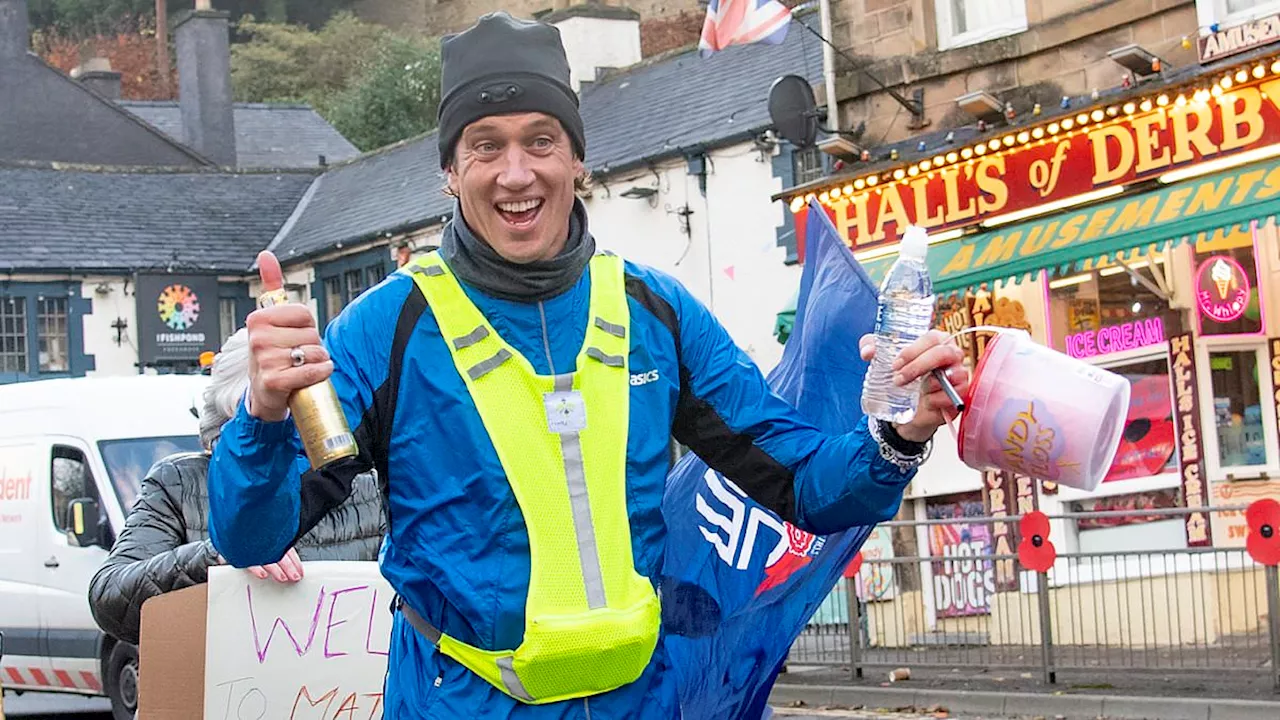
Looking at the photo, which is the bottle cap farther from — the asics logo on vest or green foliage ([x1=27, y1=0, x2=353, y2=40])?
green foliage ([x1=27, y1=0, x2=353, y2=40])

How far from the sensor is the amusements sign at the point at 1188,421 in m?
15.0

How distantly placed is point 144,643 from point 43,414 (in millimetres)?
8465

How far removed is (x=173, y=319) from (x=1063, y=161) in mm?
21826

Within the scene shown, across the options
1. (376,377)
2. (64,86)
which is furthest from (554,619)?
(64,86)

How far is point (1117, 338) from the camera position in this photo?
1576cm

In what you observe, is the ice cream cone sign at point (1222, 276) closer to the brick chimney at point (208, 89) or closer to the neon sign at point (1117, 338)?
the neon sign at point (1117, 338)

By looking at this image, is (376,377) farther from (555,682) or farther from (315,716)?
(315,716)

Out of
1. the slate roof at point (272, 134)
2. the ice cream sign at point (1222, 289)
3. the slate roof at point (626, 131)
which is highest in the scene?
the slate roof at point (272, 134)

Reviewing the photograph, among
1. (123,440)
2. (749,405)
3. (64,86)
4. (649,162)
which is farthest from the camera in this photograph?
(64,86)

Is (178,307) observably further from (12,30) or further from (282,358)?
(282,358)

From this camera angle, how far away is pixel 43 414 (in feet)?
43.3

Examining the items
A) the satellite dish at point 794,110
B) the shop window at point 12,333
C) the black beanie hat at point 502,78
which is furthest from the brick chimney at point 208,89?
the black beanie hat at point 502,78

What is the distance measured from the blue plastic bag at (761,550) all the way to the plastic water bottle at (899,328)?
86cm

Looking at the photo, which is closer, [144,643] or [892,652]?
[144,643]
